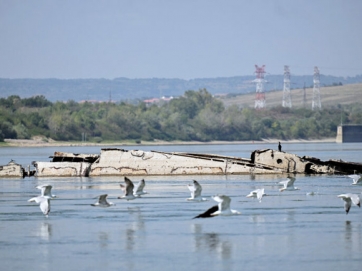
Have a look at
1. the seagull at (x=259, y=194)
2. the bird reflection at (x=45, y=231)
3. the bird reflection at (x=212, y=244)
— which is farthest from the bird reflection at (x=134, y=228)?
the seagull at (x=259, y=194)

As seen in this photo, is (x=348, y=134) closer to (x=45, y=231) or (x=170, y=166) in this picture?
(x=170, y=166)

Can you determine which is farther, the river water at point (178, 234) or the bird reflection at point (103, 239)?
the bird reflection at point (103, 239)

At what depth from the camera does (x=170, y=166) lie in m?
53.3

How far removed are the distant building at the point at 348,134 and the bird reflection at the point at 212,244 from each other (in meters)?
168

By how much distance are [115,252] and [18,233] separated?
4.61 m

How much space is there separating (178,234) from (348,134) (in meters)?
170

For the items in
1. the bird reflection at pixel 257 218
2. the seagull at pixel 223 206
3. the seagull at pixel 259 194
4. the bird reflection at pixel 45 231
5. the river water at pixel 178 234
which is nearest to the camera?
the river water at pixel 178 234

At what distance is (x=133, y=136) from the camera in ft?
615

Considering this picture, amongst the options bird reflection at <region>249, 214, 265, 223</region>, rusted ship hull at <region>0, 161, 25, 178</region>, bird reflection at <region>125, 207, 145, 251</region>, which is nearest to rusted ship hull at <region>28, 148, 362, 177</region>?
rusted ship hull at <region>0, 161, 25, 178</region>

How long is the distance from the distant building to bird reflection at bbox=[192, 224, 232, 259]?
16763 centimetres

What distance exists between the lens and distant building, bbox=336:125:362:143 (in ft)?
638

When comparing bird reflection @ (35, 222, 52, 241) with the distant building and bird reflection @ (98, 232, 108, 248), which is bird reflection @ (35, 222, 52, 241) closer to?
bird reflection @ (98, 232, 108, 248)

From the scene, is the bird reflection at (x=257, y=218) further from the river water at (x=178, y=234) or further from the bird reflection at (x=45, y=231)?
the bird reflection at (x=45, y=231)

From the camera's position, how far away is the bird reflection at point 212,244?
25.6 metres
